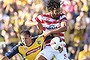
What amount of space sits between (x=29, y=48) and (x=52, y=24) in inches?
23.1

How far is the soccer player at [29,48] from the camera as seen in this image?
18.2ft

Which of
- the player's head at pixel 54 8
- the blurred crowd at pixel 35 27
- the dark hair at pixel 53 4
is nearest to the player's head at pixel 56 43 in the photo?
the player's head at pixel 54 8

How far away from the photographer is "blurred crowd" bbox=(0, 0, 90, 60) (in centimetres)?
750

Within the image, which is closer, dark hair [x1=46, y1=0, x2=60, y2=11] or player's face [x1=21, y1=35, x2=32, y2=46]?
dark hair [x1=46, y1=0, x2=60, y2=11]

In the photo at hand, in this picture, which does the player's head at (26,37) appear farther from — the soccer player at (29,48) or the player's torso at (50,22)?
the player's torso at (50,22)

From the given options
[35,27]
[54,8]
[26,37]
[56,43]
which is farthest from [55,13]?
[35,27]

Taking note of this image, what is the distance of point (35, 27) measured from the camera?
7.58m

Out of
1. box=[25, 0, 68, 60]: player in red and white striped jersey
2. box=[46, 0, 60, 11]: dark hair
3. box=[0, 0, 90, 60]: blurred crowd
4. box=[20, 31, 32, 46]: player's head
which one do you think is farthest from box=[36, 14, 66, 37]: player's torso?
box=[0, 0, 90, 60]: blurred crowd

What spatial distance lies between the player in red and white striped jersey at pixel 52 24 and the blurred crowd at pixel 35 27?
2022mm

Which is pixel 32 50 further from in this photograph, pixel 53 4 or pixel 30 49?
pixel 53 4

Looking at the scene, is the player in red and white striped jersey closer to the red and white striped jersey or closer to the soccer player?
the red and white striped jersey

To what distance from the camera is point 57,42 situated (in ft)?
17.7

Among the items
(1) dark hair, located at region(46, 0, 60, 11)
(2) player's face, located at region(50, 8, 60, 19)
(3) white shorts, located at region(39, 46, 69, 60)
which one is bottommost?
(3) white shorts, located at region(39, 46, 69, 60)

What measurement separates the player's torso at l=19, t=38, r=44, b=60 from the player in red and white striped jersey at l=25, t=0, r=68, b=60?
188 millimetres
